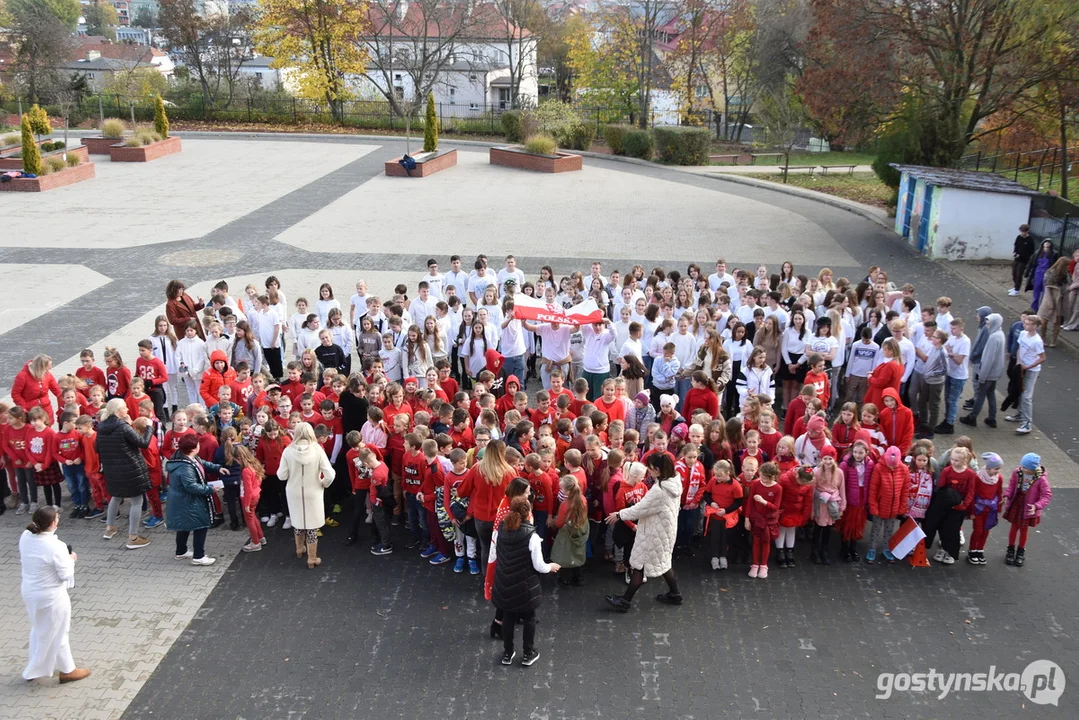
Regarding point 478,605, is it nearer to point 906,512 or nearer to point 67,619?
point 67,619

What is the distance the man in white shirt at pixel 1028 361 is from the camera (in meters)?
11.3

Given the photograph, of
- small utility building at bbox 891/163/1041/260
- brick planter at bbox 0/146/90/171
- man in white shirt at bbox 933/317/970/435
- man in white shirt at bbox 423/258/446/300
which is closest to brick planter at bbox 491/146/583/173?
small utility building at bbox 891/163/1041/260

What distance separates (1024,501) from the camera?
815 cm

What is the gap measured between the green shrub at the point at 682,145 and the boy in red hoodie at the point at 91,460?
2948cm

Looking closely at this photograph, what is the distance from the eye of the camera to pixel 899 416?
9.29 m

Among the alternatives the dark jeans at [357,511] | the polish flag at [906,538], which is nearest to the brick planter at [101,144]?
the dark jeans at [357,511]

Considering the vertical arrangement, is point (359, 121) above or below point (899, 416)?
above

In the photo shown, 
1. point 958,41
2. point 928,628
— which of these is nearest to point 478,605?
point 928,628

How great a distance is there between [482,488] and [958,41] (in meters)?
22.0

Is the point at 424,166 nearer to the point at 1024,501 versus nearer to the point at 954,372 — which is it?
the point at 954,372

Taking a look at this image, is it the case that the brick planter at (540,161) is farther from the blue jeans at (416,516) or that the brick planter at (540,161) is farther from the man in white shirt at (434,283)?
the blue jeans at (416,516)

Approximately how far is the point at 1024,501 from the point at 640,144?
97.8 feet

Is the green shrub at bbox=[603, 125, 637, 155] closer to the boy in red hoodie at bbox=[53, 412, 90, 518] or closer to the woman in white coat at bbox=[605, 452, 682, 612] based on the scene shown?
the boy in red hoodie at bbox=[53, 412, 90, 518]

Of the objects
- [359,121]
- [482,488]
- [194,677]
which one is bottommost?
[194,677]
